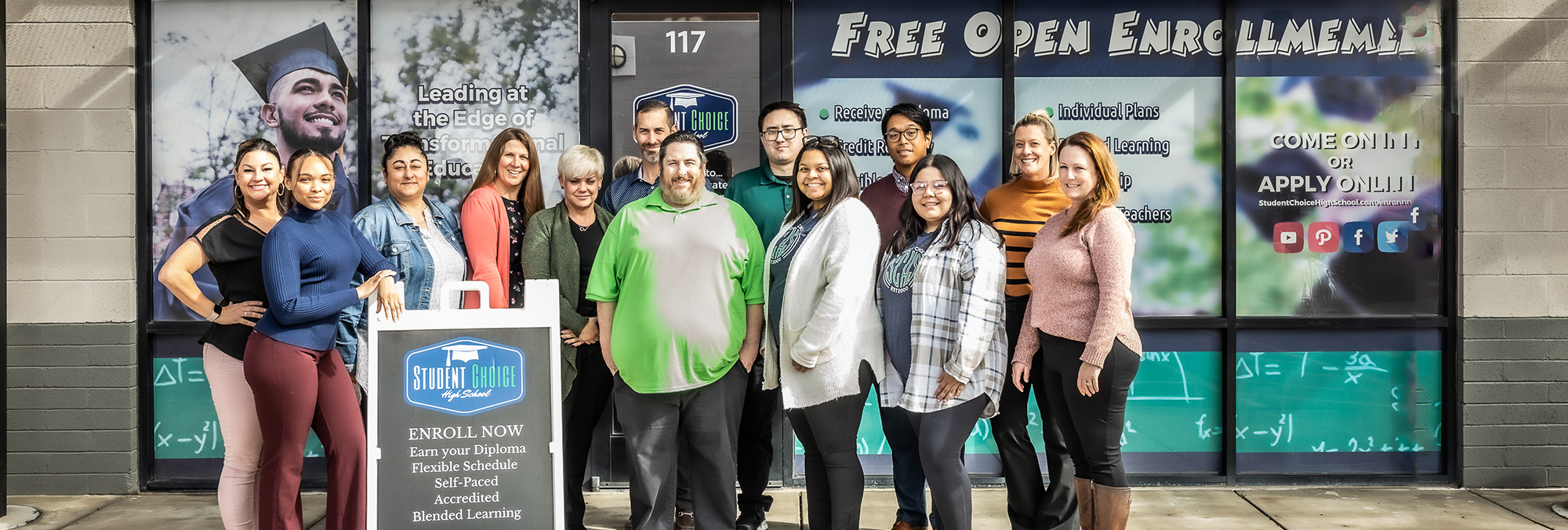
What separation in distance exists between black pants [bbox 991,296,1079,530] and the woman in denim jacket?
220 cm

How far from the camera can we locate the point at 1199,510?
16.3 feet

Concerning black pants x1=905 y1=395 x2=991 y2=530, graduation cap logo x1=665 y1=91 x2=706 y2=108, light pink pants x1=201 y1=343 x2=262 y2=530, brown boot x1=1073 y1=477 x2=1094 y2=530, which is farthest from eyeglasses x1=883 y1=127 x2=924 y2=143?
light pink pants x1=201 y1=343 x2=262 y2=530

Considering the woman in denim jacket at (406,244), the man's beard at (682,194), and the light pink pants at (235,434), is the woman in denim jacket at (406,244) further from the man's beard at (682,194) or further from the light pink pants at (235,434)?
the man's beard at (682,194)

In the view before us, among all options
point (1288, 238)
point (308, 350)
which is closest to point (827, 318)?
point (308, 350)

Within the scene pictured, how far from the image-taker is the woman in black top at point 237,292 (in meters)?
3.71

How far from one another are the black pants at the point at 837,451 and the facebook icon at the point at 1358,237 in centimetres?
305

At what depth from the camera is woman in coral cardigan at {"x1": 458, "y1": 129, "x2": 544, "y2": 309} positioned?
413cm

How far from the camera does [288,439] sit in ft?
12.0

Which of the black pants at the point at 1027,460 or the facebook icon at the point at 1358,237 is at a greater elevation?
the facebook icon at the point at 1358,237

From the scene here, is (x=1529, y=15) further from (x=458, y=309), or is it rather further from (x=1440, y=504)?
(x=458, y=309)

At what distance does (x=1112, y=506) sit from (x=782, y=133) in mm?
1909

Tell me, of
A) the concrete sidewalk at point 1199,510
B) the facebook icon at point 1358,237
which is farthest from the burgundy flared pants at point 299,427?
the facebook icon at point 1358,237

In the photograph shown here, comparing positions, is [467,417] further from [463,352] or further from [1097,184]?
[1097,184]

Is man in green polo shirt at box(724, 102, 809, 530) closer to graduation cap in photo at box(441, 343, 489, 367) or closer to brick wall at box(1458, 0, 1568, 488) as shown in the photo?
graduation cap in photo at box(441, 343, 489, 367)
